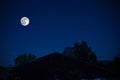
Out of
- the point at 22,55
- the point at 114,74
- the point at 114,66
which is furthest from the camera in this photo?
the point at 22,55

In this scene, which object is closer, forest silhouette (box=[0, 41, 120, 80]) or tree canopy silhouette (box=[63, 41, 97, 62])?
forest silhouette (box=[0, 41, 120, 80])

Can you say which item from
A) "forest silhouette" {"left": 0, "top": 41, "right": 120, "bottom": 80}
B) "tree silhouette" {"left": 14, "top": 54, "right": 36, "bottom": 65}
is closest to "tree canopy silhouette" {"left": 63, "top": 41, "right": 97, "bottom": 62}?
"tree silhouette" {"left": 14, "top": 54, "right": 36, "bottom": 65}

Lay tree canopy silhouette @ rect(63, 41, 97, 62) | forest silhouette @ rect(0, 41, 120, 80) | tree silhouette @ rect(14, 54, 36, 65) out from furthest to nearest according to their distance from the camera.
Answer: tree silhouette @ rect(14, 54, 36, 65) → tree canopy silhouette @ rect(63, 41, 97, 62) → forest silhouette @ rect(0, 41, 120, 80)

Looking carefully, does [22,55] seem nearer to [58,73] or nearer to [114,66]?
[114,66]

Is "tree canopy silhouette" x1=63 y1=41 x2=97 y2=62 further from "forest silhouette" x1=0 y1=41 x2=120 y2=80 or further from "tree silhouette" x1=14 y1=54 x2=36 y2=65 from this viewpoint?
"forest silhouette" x1=0 y1=41 x2=120 y2=80

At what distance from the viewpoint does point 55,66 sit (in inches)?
719

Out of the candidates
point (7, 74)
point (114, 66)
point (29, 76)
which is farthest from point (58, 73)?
point (114, 66)

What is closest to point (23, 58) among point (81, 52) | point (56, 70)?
point (81, 52)

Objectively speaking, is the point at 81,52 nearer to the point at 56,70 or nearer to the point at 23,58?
the point at 23,58

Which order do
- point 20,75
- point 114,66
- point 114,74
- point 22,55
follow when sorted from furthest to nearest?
point 22,55, point 114,66, point 20,75, point 114,74

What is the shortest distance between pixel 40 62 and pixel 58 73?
154 cm

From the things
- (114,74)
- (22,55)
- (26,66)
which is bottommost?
(114,74)

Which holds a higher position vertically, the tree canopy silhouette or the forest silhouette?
the tree canopy silhouette

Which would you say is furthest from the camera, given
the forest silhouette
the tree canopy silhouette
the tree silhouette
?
the tree silhouette
